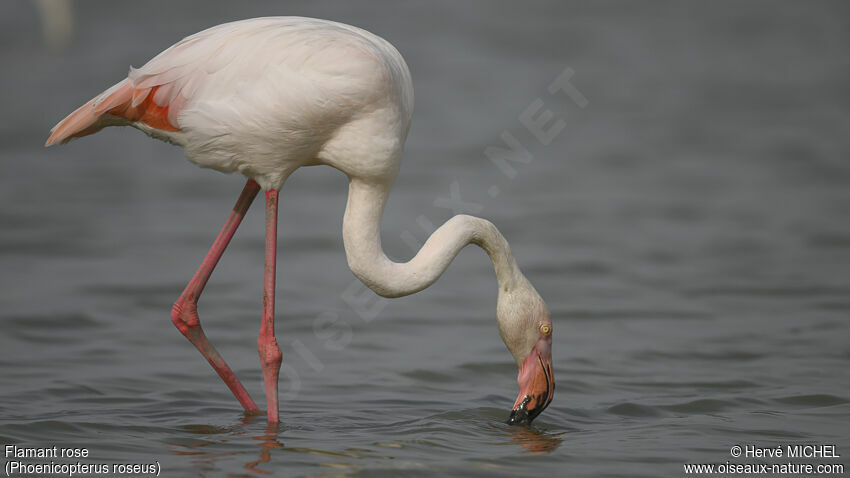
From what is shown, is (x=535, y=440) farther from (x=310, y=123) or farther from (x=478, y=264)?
(x=478, y=264)

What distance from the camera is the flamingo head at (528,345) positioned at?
6762 millimetres

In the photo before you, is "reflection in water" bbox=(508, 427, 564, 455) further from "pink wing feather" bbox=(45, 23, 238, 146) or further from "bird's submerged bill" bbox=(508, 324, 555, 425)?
"pink wing feather" bbox=(45, 23, 238, 146)

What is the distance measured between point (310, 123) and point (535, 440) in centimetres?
212

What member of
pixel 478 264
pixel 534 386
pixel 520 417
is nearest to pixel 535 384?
pixel 534 386

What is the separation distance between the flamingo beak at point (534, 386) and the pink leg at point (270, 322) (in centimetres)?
137

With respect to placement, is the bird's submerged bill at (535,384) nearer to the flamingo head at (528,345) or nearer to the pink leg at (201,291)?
the flamingo head at (528,345)

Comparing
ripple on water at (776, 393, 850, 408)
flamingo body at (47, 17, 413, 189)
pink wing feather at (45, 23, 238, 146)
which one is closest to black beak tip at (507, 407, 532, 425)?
flamingo body at (47, 17, 413, 189)

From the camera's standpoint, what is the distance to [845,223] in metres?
13.1

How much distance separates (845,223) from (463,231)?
7732 mm

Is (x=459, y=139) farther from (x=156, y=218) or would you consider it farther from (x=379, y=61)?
Answer: (x=379, y=61)

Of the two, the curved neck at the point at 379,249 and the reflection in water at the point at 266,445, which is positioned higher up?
the curved neck at the point at 379,249

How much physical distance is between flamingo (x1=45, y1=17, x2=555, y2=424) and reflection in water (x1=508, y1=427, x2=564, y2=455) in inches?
Result: 3.7

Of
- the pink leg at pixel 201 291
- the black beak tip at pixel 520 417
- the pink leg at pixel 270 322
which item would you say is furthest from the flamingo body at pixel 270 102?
the black beak tip at pixel 520 417

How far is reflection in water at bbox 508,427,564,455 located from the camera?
6.32 m
